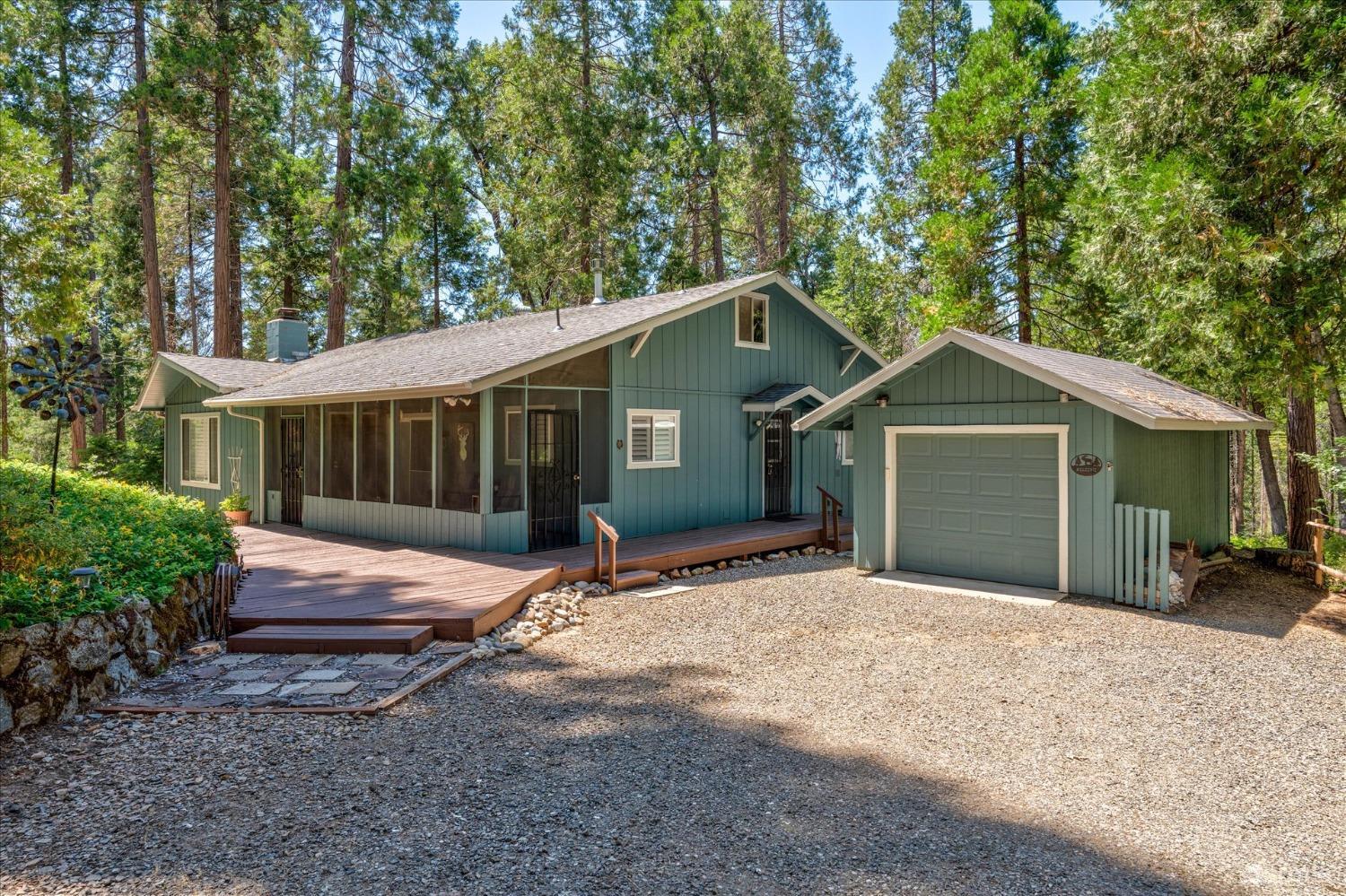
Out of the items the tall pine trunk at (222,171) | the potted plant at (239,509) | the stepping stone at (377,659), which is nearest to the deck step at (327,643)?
the stepping stone at (377,659)

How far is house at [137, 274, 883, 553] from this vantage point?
9.52 m

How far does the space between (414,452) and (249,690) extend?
536 cm

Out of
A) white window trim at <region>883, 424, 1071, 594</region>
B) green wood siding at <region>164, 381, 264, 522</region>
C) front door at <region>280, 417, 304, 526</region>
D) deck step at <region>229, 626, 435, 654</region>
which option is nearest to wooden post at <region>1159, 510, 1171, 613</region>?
white window trim at <region>883, 424, 1071, 594</region>

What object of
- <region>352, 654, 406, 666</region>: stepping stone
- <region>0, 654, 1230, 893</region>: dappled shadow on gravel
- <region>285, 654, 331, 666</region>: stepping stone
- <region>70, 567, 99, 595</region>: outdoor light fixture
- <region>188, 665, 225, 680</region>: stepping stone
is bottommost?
<region>0, 654, 1230, 893</region>: dappled shadow on gravel

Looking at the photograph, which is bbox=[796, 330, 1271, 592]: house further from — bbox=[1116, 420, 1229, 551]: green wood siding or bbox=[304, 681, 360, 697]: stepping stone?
bbox=[304, 681, 360, 697]: stepping stone

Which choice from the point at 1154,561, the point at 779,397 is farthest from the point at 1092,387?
the point at 779,397

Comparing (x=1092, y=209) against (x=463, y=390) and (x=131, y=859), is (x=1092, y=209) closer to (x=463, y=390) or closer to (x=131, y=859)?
(x=463, y=390)

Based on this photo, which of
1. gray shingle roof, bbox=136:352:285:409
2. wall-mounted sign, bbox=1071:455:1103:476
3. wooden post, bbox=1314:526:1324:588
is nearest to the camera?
wall-mounted sign, bbox=1071:455:1103:476

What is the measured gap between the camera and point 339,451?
458 inches

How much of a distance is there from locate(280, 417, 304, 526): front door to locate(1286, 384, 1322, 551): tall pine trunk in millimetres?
14878

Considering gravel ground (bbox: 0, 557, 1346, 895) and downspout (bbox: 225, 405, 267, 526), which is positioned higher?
downspout (bbox: 225, 405, 267, 526)

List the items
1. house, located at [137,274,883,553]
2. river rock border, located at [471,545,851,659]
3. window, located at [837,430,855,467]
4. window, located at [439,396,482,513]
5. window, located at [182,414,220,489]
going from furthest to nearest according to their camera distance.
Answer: window, located at [182,414,220,489], window, located at [837,430,855,467], house, located at [137,274,883,553], window, located at [439,396,482,513], river rock border, located at [471,545,851,659]

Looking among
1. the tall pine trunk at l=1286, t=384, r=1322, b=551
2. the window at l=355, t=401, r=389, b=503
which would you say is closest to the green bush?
the window at l=355, t=401, r=389, b=503

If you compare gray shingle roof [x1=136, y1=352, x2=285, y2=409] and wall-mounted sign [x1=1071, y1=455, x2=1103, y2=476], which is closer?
wall-mounted sign [x1=1071, y1=455, x2=1103, y2=476]
